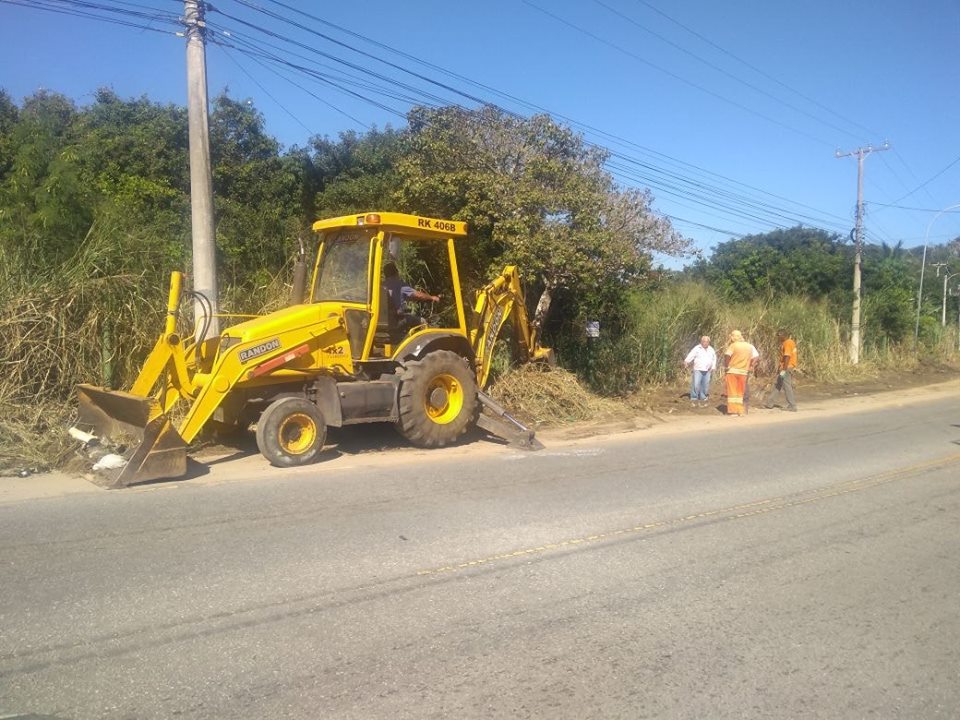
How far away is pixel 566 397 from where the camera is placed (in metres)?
13.3

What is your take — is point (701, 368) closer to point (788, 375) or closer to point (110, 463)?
point (788, 375)

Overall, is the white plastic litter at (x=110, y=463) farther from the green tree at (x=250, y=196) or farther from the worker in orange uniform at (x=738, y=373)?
the worker in orange uniform at (x=738, y=373)

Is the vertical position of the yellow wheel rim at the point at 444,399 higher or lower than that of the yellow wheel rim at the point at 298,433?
higher

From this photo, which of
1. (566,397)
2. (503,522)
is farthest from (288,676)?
(566,397)

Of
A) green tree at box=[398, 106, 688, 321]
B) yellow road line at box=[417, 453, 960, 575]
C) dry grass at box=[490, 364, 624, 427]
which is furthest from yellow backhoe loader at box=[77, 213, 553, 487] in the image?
yellow road line at box=[417, 453, 960, 575]

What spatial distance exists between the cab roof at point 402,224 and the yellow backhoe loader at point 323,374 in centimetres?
2

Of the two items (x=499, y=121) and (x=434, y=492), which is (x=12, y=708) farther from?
(x=499, y=121)

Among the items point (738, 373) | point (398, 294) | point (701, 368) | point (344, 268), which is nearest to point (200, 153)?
point (344, 268)

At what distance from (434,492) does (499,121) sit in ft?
27.5

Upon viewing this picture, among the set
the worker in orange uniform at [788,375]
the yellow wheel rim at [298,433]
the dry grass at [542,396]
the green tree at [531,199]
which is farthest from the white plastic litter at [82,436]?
the worker in orange uniform at [788,375]

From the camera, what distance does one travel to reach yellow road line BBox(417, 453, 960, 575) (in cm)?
573

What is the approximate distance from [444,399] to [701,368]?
24.0 feet

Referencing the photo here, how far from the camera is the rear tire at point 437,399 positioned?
976 centimetres

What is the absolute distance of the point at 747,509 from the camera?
7.36 meters
